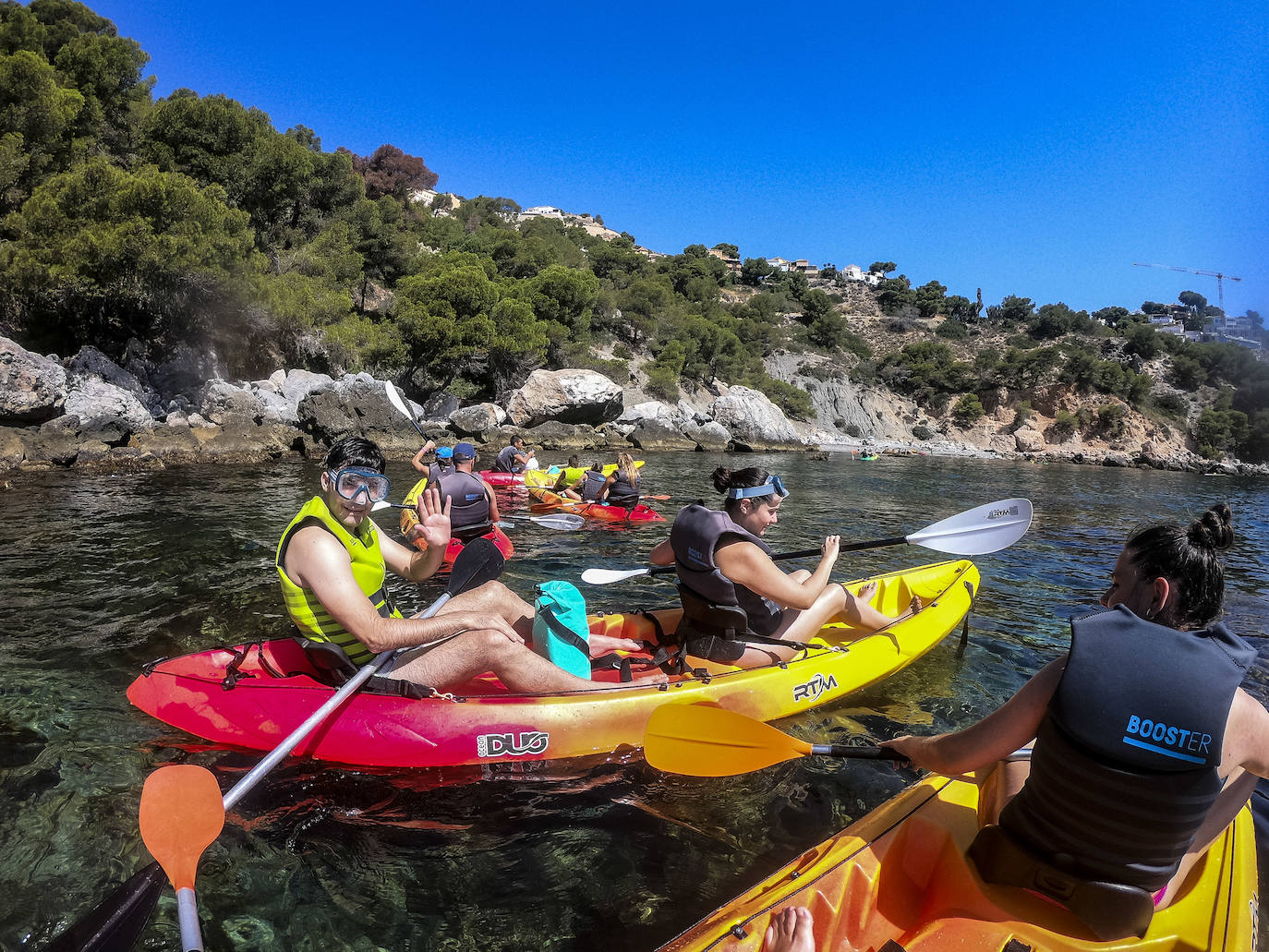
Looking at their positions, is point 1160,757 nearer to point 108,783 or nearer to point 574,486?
point 108,783

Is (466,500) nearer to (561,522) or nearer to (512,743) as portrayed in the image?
(561,522)

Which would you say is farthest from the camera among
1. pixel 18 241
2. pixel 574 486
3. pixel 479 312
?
pixel 479 312

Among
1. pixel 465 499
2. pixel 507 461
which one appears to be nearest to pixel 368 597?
pixel 465 499

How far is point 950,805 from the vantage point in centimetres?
260

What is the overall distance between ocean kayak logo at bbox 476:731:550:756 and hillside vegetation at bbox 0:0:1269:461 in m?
21.0

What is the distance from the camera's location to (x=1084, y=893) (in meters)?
1.98

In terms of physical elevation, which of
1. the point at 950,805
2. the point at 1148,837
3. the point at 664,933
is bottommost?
the point at 664,933

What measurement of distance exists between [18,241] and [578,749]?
2265cm

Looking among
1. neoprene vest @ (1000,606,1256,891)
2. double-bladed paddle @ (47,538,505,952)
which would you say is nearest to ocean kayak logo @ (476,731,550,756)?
double-bladed paddle @ (47,538,505,952)

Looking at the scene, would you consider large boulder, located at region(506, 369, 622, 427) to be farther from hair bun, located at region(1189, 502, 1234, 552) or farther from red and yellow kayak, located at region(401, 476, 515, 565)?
hair bun, located at region(1189, 502, 1234, 552)

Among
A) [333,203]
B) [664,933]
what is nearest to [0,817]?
[664,933]

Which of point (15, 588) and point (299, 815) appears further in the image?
point (15, 588)

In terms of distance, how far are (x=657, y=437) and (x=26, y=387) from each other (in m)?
20.5

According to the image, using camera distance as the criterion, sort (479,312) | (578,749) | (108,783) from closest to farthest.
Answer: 1. (108,783)
2. (578,749)
3. (479,312)
